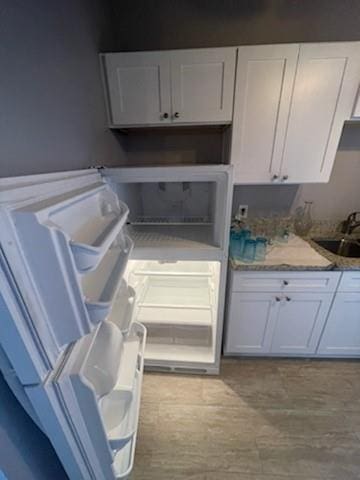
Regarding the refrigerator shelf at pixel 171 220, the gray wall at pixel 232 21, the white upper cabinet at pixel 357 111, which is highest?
the gray wall at pixel 232 21

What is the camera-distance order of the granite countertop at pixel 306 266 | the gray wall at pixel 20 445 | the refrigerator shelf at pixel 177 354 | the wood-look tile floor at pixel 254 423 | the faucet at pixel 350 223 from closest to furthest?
1. the gray wall at pixel 20 445
2. the wood-look tile floor at pixel 254 423
3. the granite countertop at pixel 306 266
4. the refrigerator shelf at pixel 177 354
5. the faucet at pixel 350 223

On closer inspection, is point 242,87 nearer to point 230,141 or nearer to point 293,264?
point 230,141

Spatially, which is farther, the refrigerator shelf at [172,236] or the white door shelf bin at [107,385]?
the refrigerator shelf at [172,236]

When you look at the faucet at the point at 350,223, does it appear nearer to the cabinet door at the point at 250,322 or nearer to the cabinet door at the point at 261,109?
the cabinet door at the point at 261,109

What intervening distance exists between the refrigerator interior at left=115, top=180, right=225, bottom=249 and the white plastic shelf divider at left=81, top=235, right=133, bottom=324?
500 millimetres

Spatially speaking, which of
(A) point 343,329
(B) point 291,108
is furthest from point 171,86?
(A) point 343,329

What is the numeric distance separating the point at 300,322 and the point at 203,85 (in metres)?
1.85

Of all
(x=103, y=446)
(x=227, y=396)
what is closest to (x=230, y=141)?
(x=103, y=446)

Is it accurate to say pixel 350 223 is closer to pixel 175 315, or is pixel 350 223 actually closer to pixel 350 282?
pixel 350 282

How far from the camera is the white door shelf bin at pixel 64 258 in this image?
0.45 m

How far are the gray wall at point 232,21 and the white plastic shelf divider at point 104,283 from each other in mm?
1624

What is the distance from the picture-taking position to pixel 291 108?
134 centimetres

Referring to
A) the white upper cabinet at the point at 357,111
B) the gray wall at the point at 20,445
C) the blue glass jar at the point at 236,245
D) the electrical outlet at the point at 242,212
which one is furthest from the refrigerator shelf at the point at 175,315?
the white upper cabinet at the point at 357,111

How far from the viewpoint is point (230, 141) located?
57.1 inches
